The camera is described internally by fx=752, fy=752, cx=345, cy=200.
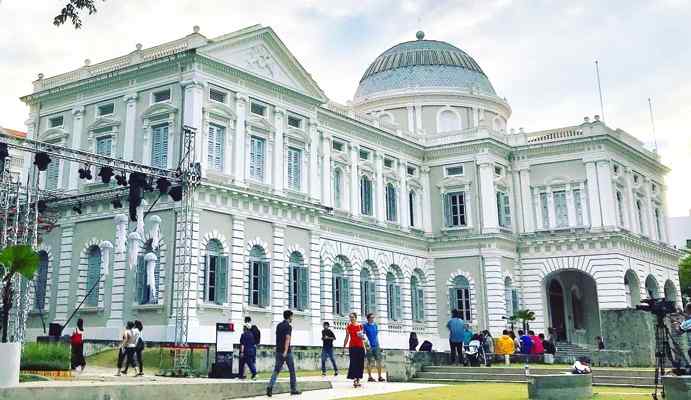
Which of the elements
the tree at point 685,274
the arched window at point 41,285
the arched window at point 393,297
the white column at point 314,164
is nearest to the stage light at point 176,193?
the arched window at point 41,285

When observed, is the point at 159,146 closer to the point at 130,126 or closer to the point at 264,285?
the point at 130,126

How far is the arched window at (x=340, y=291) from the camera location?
1324 inches

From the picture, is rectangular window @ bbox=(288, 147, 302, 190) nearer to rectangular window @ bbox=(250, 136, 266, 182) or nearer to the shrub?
rectangular window @ bbox=(250, 136, 266, 182)

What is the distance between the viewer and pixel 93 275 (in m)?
27.3

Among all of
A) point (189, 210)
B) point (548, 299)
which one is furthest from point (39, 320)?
point (548, 299)

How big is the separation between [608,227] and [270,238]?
18606 mm

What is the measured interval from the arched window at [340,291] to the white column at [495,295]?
26.2ft

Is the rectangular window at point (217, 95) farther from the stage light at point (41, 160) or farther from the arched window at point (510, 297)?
the arched window at point (510, 297)

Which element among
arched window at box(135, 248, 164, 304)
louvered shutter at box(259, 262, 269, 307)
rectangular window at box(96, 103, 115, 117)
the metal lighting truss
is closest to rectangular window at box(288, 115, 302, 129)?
the metal lighting truss

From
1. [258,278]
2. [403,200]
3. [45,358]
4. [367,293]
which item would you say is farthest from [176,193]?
[403,200]

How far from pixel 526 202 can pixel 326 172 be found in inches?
498

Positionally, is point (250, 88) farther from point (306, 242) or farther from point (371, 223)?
point (371, 223)

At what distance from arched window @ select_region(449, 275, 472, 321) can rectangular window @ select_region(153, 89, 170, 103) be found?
18.6 meters

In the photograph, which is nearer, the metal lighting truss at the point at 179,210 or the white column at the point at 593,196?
the metal lighting truss at the point at 179,210
